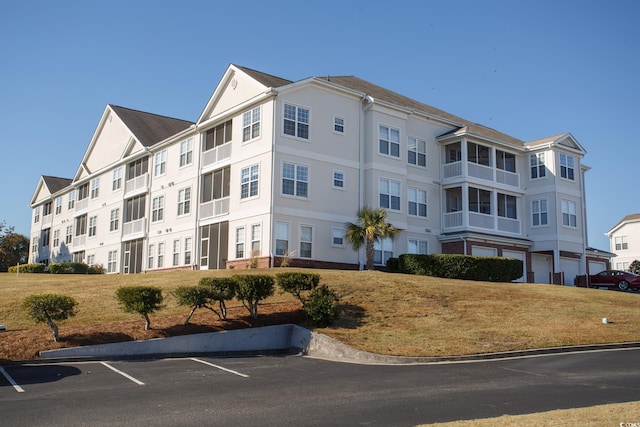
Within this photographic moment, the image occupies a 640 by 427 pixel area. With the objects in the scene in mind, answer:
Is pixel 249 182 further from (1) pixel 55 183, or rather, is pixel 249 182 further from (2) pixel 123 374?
(1) pixel 55 183

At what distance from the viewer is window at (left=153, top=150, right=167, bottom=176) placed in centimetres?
4130

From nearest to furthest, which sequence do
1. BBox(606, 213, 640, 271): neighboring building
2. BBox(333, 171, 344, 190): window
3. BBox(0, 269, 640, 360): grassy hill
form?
BBox(0, 269, 640, 360): grassy hill, BBox(333, 171, 344, 190): window, BBox(606, 213, 640, 271): neighboring building

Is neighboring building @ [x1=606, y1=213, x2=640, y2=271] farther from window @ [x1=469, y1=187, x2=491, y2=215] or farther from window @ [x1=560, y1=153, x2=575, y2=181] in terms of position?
window @ [x1=469, y1=187, x2=491, y2=215]

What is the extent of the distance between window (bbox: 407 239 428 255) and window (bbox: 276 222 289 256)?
26.5ft

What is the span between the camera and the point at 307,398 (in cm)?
1234

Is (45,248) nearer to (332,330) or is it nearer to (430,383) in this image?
(332,330)

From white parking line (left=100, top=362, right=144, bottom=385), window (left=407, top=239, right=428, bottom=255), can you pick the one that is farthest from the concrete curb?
window (left=407, top=239, right=428, bottom=255)

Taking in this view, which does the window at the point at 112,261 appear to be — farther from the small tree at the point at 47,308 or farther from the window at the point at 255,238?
the small tree at the point at 47,308

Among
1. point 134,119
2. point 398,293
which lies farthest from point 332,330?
point 134,119

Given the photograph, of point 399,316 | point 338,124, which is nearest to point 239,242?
point 338,124

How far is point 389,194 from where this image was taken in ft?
114

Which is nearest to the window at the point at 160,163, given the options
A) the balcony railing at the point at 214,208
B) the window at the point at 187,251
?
the window at the point at 187,251

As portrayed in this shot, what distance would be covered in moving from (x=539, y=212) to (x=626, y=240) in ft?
110

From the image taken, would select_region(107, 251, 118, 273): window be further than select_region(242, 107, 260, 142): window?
Yes
